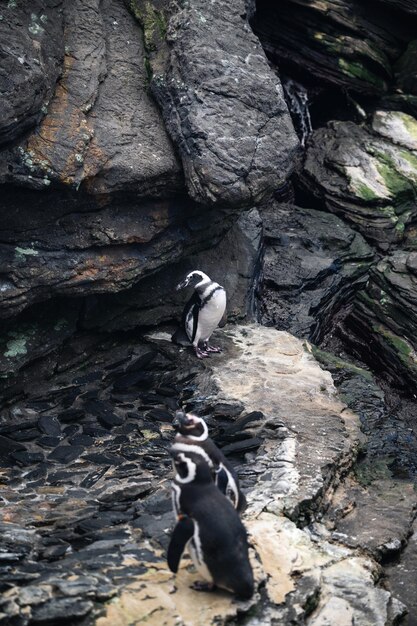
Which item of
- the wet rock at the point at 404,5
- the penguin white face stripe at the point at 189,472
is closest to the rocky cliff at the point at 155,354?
the penguin white face stripe at the point at 189,472

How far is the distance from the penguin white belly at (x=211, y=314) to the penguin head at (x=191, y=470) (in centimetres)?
365

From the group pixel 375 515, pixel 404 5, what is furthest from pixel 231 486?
pixel 404 5

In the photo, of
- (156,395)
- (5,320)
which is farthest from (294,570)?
(5,320)

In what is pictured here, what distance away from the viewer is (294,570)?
6.04 meters

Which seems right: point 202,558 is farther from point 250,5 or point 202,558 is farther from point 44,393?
point 250,5

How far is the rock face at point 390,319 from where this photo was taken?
1163 cm

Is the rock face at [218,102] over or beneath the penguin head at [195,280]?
over

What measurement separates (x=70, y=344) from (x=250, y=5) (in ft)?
15.1

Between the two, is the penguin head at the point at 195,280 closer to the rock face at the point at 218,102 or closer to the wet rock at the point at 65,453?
the rock face at the point at 218,102

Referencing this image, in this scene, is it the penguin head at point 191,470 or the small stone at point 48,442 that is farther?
the small stone at point 48,442

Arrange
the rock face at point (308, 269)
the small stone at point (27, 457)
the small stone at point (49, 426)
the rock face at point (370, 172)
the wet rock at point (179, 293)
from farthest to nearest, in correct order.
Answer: the rock face at point (370, 172), the rock face at point (308, 269), the wet rock at point (179, 293), the small stone at point (49, 426), the small stone at point (27, 457)

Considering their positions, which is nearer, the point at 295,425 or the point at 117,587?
the point at 117,587

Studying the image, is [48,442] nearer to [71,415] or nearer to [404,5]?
[71,415]

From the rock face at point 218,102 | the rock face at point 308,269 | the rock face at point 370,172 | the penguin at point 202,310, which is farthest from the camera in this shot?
the rock face at point 370,172
